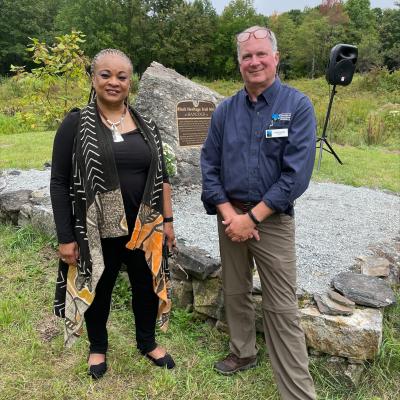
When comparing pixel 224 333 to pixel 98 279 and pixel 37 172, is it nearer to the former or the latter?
pixel 98 279

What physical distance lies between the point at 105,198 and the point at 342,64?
5.42 meters

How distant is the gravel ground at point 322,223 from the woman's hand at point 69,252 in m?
1.20

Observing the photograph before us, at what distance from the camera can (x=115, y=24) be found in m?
27.6

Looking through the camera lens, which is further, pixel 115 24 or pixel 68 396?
Answer: pixel 115 24

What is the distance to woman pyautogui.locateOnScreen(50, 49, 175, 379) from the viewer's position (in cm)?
200

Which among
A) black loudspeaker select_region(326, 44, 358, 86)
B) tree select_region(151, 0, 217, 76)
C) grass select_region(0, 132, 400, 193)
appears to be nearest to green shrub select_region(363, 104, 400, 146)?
grass select_region(0, 132, 400, 193)

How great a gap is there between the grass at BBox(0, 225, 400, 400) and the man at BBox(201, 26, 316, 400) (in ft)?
1.36

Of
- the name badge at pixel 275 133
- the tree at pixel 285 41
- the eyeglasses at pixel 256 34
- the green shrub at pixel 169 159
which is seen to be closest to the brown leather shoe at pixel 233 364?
the name badge at pixel 275 133

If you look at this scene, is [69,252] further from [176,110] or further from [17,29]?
[17,29]

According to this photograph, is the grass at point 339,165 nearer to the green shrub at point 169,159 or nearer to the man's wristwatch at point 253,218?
the green shrub at point 169,159

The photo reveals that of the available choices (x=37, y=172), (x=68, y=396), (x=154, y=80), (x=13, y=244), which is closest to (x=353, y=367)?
(x=68, y=396)

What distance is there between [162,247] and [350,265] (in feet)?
5.23

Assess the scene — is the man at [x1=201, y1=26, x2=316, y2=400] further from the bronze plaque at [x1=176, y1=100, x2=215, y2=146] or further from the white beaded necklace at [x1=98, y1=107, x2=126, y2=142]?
the bronze plaque at [x1=176, y1=100, x2=215, y2=146]

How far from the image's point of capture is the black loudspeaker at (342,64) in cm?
630
